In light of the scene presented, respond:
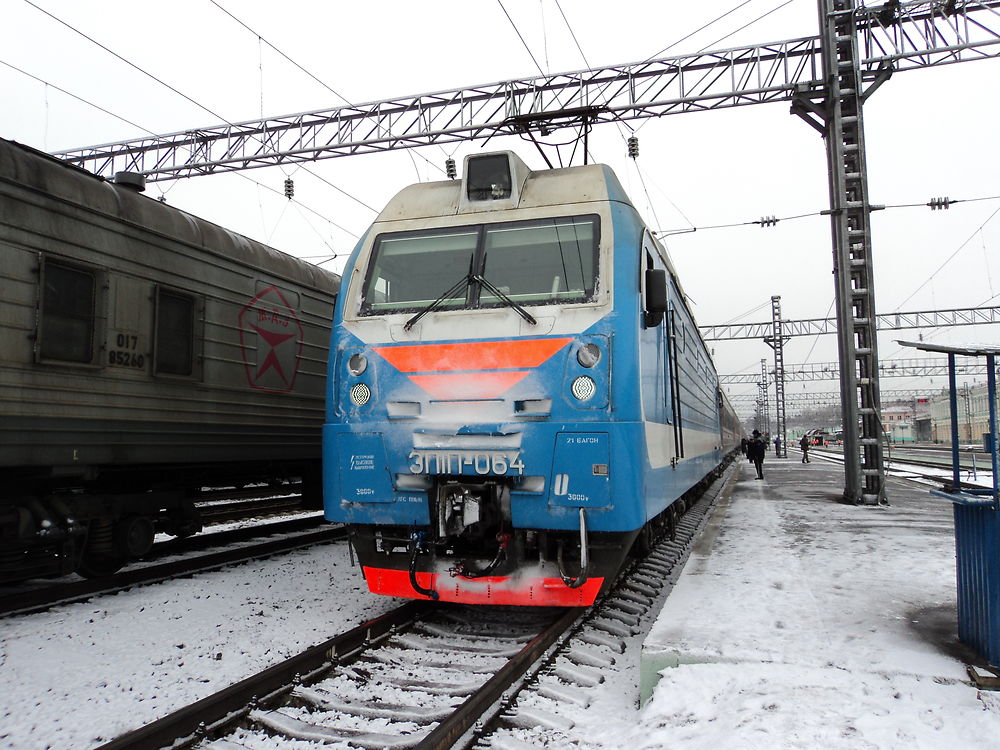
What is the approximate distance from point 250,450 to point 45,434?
2.59m

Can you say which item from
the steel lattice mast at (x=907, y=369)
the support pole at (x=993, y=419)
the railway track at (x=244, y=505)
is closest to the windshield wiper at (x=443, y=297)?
the support pole at (x=993, y=419)

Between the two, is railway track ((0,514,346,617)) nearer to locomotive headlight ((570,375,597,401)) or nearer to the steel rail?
the steel rail

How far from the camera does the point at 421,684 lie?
13.2 feet

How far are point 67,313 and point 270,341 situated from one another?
2.70 m

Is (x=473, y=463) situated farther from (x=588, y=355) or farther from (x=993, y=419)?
(x=993, y=419)

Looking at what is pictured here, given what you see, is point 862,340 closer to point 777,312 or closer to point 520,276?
point 520,276

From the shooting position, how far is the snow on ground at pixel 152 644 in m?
3.62

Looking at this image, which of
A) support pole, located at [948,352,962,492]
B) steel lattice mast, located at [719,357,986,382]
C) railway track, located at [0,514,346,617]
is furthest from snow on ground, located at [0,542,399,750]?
steel lattice mast, located at [719,357,986,382]

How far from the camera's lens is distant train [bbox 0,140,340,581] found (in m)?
5.56

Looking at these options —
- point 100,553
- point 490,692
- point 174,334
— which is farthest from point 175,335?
point 490,692

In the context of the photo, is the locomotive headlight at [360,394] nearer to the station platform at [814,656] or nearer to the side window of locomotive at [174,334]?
the station platform at [814,656]

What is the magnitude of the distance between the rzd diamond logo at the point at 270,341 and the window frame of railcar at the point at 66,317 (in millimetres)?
1922

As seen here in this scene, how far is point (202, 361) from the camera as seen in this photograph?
24.1 feet

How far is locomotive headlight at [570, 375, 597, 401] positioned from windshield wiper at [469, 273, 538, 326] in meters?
0.52
